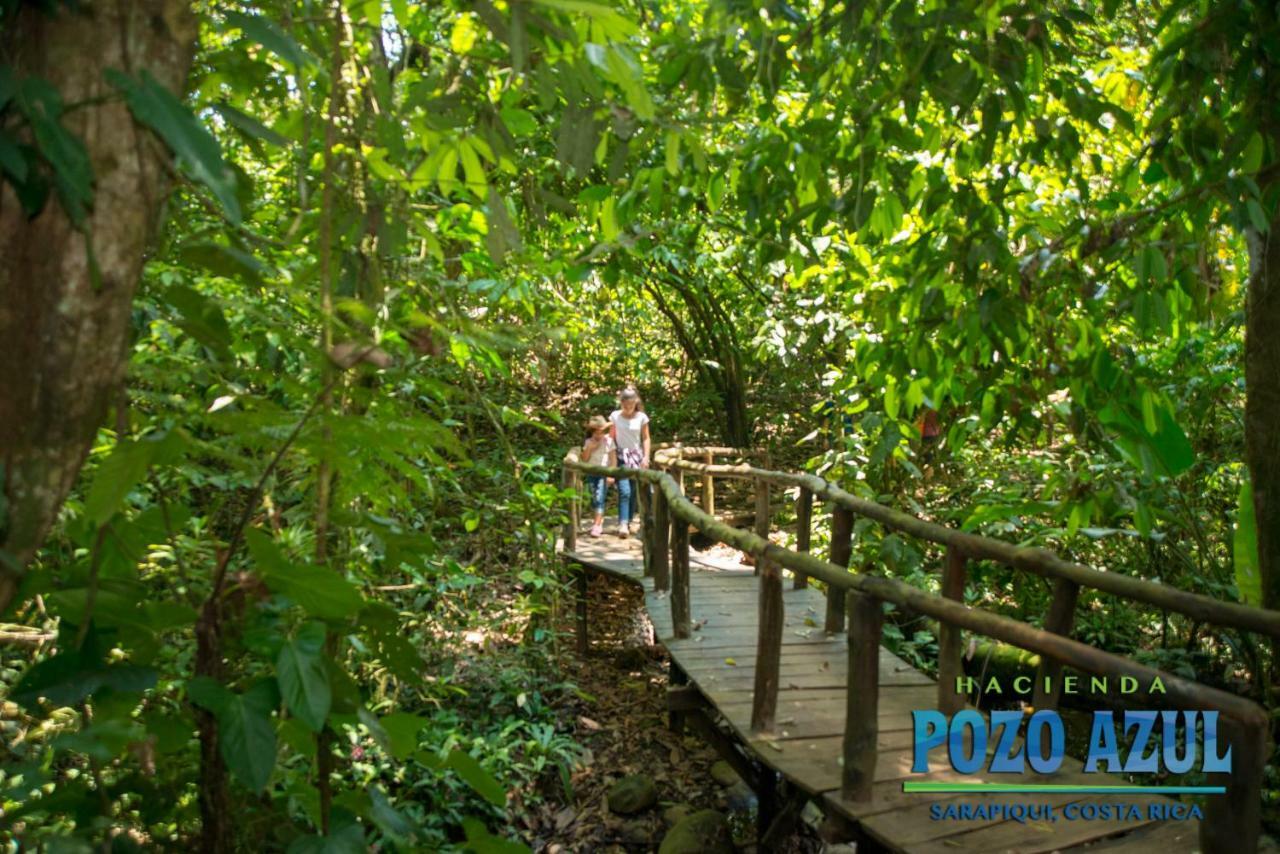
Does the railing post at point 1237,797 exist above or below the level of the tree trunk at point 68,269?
below

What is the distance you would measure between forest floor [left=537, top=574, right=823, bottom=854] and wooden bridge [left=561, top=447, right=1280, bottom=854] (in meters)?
0.32

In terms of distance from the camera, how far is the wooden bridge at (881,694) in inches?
102

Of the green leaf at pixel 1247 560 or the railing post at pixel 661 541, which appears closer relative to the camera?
the green leaf at pixel 1247 560

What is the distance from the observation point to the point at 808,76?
3.32m

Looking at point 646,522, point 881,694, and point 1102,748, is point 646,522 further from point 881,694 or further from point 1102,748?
point 1102,748

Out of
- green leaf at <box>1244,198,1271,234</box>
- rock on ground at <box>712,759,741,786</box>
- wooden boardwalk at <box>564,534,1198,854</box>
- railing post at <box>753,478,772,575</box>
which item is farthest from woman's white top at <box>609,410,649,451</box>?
green leaf at <box>1244,198,1271,234</box>

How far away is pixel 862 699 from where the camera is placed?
318 cm

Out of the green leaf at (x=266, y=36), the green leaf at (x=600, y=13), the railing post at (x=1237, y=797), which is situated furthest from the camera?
the railing post at (x=1237, y=797)

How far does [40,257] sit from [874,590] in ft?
8.95

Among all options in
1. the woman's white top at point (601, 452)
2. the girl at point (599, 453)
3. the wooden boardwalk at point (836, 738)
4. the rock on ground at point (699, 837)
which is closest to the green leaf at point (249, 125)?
the wooden boardwalk at point (836, 738)

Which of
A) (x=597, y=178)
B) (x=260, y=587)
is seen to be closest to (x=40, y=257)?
(x=260, y=587)

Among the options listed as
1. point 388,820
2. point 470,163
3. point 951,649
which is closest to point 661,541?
point 951,649

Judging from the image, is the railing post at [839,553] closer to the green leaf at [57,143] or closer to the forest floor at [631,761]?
the forest floor at [631,761]

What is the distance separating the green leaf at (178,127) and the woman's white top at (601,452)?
8.00 m
